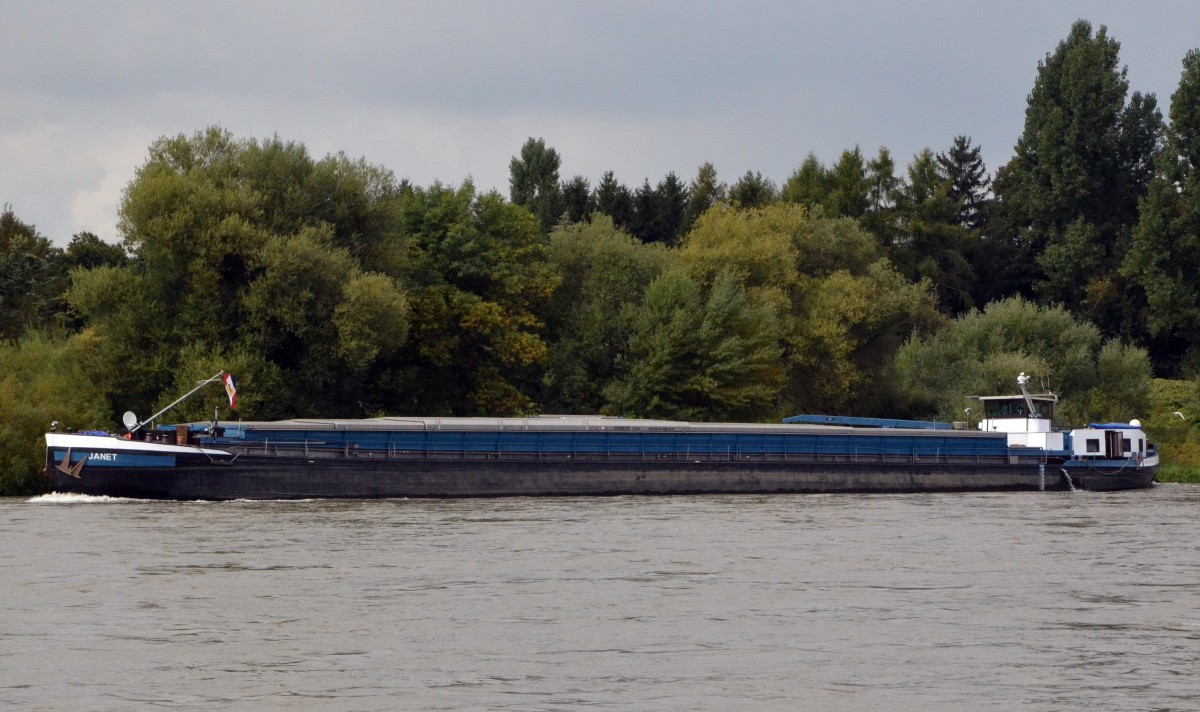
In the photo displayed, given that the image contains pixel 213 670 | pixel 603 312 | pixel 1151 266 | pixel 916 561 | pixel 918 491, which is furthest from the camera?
pixel 1151 266

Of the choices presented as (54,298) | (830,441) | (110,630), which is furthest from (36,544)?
(54,298)

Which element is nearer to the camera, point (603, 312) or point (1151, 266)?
point (603, 312)

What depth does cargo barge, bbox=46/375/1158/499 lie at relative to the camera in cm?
4394

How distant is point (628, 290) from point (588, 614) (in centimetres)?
5020

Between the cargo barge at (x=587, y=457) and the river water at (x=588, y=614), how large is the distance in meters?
5.22

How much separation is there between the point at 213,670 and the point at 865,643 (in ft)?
28.8

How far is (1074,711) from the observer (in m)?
16.5

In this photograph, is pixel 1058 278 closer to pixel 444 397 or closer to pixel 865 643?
pixel 444 397

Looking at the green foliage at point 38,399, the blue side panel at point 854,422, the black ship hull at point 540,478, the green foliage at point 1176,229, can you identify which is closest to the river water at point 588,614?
the black ship hull at point 540,478

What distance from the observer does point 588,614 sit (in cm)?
2291

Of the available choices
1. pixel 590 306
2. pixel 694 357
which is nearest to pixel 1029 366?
pixel 694 357

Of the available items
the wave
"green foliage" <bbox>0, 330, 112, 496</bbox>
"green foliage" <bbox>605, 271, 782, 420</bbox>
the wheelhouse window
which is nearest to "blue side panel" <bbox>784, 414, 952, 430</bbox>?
the wheelhouse window

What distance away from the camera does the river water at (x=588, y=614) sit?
1761cm

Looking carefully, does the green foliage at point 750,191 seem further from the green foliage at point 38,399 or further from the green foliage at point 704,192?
the green foliage at point 38,399
